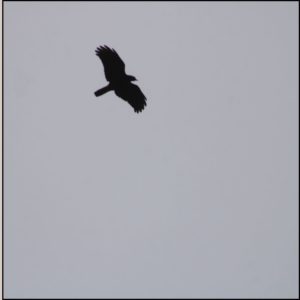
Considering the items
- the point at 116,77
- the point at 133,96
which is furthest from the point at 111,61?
the point at 133,96

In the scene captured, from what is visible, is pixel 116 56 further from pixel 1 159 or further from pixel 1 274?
pixel 1 274

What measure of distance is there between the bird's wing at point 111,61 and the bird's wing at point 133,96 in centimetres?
51

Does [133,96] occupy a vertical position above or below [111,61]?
below

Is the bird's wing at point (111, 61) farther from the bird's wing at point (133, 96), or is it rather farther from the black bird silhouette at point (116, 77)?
the bird's wing at point (133, 96)

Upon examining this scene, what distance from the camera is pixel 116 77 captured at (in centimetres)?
1249

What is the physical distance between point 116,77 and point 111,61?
1.16 feet

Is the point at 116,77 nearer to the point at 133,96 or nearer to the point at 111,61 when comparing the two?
the point at 111,61

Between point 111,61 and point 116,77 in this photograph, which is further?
point 116,77

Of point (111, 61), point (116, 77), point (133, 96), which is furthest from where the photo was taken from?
point (133, 96)

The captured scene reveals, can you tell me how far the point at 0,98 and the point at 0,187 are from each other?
3.20ft

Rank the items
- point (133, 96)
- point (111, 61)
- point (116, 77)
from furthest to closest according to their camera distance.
Answer: point (133, 96), point (116, 77), point (111, 61)

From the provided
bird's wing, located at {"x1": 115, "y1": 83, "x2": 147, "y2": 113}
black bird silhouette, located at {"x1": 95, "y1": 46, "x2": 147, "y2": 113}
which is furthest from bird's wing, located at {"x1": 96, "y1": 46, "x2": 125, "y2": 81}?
bird's wing, located at {"x1": 115, "y1": 83, "x2": 147, "y2": 113}

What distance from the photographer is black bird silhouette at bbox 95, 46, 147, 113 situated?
1230cm

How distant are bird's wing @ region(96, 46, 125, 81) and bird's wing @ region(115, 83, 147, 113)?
0.51 metres
